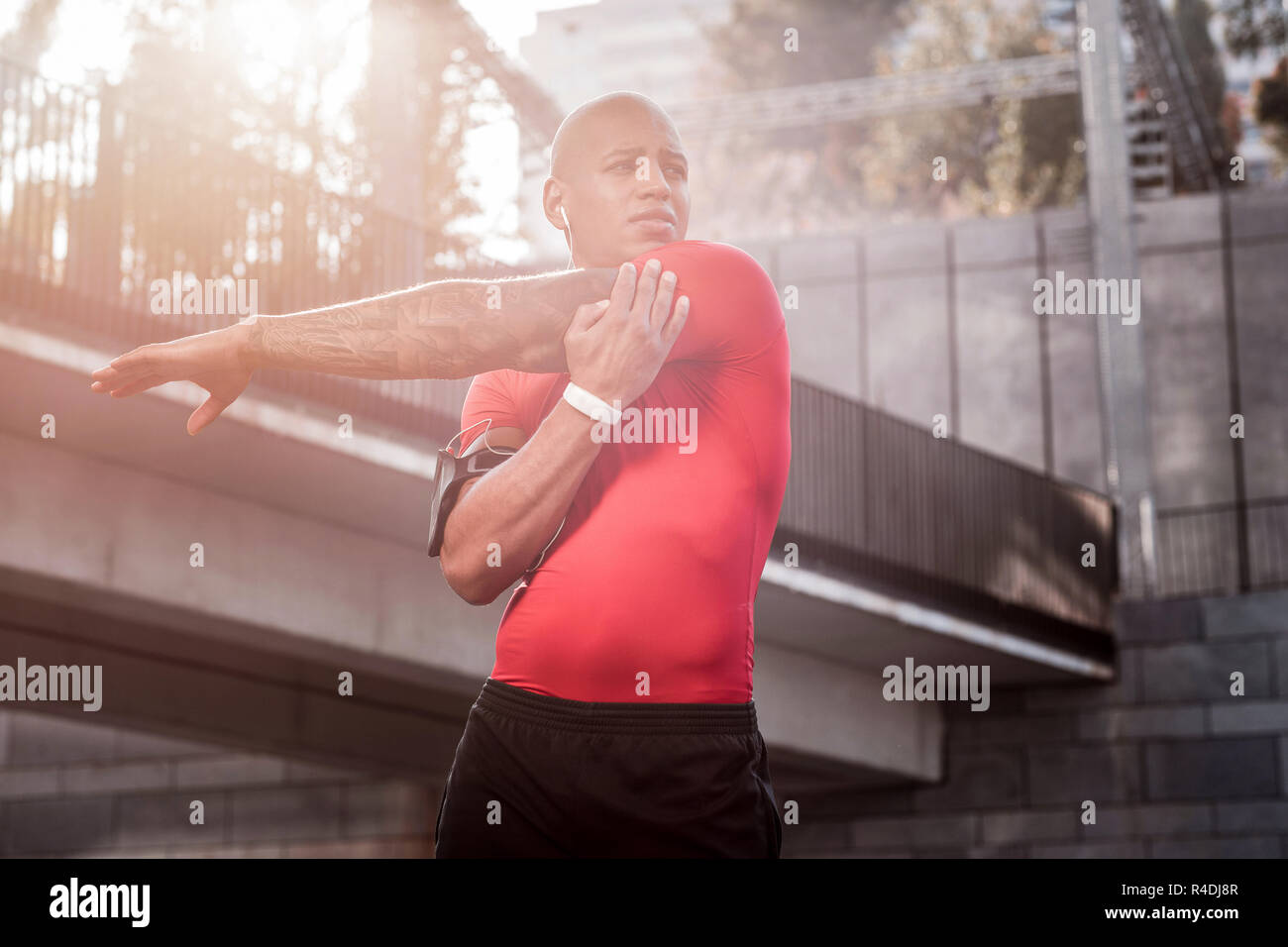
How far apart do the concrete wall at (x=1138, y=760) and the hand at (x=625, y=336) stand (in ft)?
68.7

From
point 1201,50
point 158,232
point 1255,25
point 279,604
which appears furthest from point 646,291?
point 1255,25

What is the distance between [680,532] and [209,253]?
1032 centimetres

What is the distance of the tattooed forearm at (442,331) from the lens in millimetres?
2809

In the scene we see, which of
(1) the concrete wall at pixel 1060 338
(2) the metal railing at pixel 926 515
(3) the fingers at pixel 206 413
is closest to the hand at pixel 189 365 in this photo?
(3) the fingers at pixel 206 413

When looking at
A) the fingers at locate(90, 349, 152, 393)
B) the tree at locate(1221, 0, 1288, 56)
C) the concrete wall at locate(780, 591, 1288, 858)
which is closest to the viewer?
the fingers at locate(90, 349, 152, 393)

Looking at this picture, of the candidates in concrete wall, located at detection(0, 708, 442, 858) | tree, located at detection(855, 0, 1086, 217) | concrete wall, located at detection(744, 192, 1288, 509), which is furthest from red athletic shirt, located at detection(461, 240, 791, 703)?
tree, located at detection(855, 0, 1086, 217)

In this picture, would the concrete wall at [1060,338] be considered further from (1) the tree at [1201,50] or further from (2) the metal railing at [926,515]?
(1) the tree at [1201,50]

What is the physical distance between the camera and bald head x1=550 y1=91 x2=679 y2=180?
308 centimetres

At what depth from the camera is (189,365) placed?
2.89m

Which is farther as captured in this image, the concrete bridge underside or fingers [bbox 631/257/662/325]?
the concrete bridge underside

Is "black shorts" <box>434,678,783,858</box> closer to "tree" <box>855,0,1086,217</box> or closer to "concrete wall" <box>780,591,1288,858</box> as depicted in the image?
"concrete wall" <box>780,591,1288,858</box>

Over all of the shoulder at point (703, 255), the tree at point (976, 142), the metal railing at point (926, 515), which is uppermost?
the tree at point (976, 142)

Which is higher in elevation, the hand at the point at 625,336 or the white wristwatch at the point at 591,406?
the hand at the point at 625,336

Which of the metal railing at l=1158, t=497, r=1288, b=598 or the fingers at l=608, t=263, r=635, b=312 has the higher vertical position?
the metal railing at l=1158, t=497, r=1288, b=598
